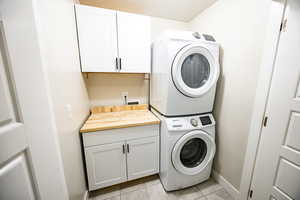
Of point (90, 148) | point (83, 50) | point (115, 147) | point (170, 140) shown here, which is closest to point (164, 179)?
point (170, 140)

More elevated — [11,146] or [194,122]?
[11,146]

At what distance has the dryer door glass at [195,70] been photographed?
4.00 ft

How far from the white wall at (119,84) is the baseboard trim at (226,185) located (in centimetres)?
148

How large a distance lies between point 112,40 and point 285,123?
1.82 m

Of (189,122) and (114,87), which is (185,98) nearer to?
(189,122)

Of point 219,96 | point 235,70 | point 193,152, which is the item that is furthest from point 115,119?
point 235,70

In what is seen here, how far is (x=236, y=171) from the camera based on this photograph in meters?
1.28

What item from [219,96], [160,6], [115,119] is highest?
[160,6]

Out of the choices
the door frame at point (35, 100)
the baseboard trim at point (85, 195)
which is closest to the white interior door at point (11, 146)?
the door frame at point (35, 100)

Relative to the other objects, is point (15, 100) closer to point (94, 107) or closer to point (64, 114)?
point (64, 114)

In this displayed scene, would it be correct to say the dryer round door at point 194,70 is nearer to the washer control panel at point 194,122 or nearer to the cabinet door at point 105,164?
the washer control panel at point 194,122

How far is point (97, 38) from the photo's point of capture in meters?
1.28

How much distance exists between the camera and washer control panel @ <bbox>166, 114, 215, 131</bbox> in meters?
1.21

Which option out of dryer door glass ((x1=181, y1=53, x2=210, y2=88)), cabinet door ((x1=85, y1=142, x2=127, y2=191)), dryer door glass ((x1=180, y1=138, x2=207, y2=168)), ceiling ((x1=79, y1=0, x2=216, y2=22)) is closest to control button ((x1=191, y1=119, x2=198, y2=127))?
dryer door glass ((x1=180, y1=138, x2=207, y2=168))
